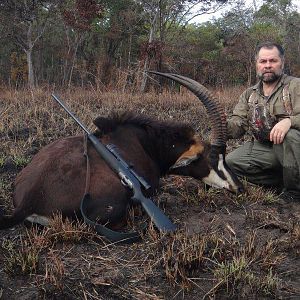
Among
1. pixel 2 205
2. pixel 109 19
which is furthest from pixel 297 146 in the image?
pixel 109 19

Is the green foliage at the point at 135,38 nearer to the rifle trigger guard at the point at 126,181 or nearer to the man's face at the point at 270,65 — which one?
the man's face at the point at 270,65

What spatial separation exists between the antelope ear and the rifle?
70cm

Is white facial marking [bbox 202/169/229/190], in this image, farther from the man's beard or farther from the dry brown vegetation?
the man's beard

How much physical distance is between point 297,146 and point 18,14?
14.0 metres

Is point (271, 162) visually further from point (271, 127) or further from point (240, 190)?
point (240, 190)

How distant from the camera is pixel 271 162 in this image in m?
4.55

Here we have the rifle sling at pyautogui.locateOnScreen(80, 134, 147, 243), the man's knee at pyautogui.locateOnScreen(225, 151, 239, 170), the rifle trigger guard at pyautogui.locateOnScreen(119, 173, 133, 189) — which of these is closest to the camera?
the rifle sling at pyautogui.locateOnScreen(80, 134, 147, 243)

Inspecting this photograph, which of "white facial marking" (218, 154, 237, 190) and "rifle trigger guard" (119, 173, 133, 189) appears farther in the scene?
"white facial marking" (218, 154, 237, 190)

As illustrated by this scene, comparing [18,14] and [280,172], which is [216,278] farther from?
[18,14]

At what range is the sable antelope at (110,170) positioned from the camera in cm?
318

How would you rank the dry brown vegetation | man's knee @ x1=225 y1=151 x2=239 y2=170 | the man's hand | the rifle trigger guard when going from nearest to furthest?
the dry brown vegetation < the rifle trigger guard < the man's hand < man's knee @ x1=225 y1=151 x2=239 y2=170

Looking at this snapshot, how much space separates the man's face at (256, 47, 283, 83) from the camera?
14.5ft

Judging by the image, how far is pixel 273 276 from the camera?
2549 millimetres

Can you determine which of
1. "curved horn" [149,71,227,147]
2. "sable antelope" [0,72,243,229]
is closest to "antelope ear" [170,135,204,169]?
"sable antelope" [0,72,243,229]
